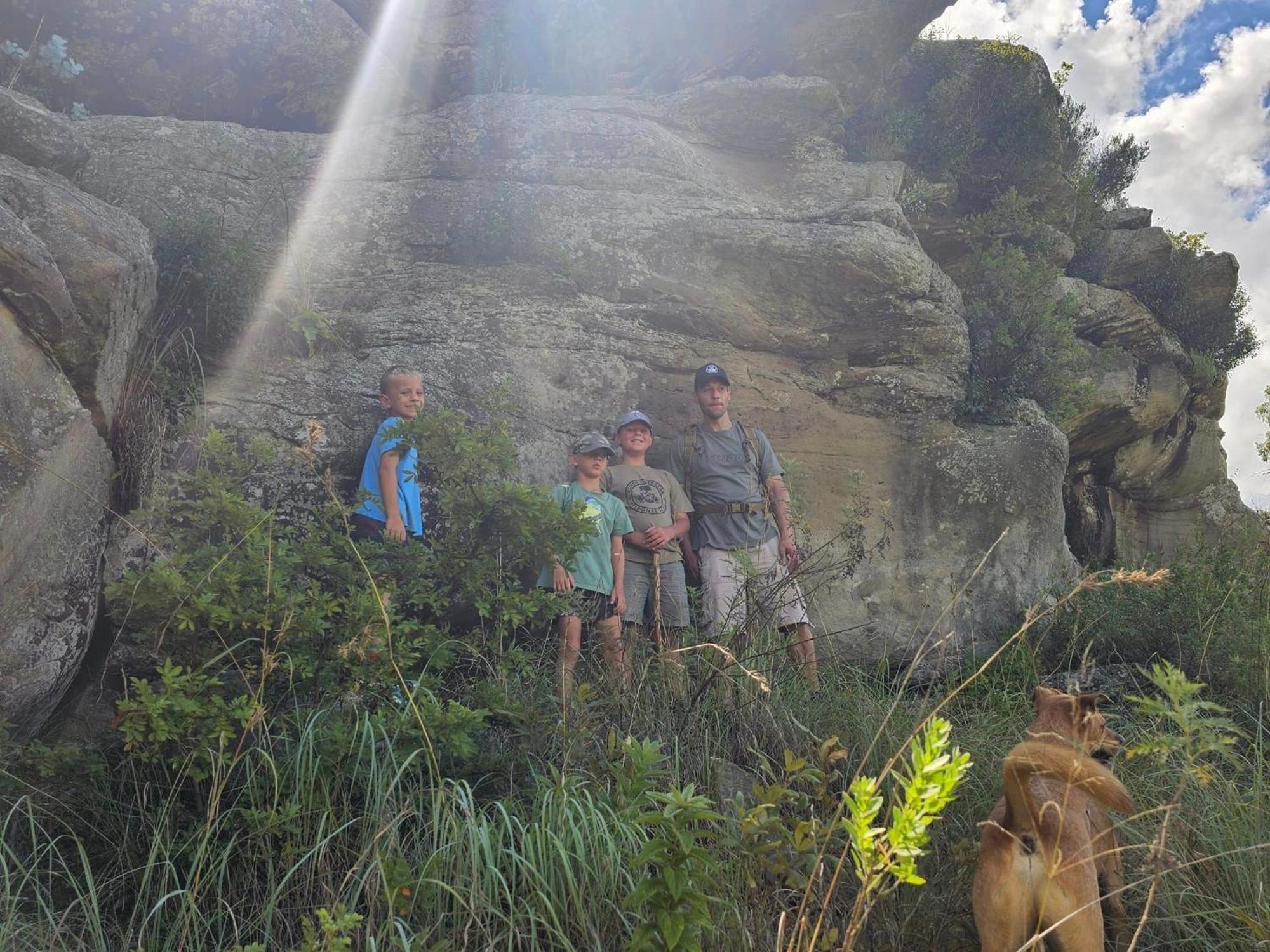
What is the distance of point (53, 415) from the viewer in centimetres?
468

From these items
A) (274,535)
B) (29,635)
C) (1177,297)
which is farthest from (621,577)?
(1177,297)

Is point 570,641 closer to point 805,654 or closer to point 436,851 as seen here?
point 805,654

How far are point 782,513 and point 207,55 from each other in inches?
296

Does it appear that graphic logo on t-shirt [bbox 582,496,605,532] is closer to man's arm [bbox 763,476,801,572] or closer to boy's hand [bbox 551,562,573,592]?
boy's hand [bbox 551,562,573,592]

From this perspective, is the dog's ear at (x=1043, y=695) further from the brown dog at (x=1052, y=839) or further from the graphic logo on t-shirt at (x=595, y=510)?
the graphic logo on t-shirt at (x=595, y=510)

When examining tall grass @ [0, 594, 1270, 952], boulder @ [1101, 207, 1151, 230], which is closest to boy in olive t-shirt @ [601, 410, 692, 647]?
tall grass @ [0, 594, 1270, 952]

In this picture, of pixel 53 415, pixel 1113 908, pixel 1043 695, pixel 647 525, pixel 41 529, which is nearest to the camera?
pixel 1043 695

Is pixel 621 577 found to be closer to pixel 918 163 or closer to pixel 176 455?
pixel 176 455

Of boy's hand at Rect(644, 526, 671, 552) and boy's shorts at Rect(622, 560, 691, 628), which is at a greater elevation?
boy's hand at Rect(644, 526, 671, 552)

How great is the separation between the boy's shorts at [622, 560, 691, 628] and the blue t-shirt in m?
1.33

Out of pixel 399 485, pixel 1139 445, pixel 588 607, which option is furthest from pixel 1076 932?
pixel 1139 445

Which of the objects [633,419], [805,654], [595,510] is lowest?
[805,654]

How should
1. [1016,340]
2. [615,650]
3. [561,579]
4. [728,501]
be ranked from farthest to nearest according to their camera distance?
[1016,340] < [728,501] < [561,579] < [615,650]

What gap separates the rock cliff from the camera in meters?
4.93
